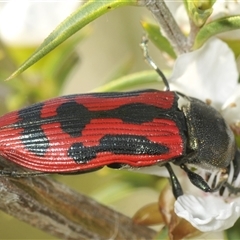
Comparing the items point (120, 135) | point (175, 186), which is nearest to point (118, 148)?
point (120, 135)

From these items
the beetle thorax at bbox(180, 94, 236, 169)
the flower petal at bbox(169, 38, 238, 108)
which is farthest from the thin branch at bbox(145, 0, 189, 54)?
the beetle thorax at bbox(180, 94, 236, 169)

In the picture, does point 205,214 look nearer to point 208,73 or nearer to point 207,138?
point 207,138

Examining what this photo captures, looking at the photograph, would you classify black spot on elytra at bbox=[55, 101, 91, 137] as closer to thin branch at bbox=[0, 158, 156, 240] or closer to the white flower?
thin branch at bbox=[0, 158, 156, 240]

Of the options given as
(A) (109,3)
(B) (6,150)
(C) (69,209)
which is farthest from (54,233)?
(A) (109,3)

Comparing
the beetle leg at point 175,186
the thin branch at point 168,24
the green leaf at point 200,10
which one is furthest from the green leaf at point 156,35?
the beetle leg at point 175,186

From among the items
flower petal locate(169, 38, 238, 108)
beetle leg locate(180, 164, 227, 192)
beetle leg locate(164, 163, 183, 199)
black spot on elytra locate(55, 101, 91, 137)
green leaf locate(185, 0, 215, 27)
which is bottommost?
beetle leg locate(180, 164, 227, 192)
